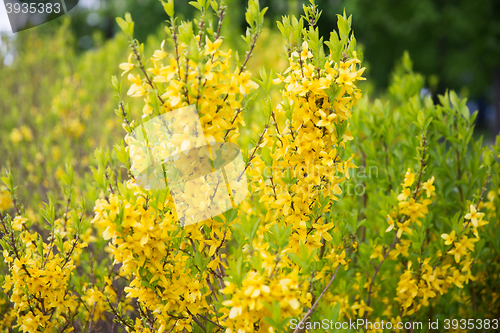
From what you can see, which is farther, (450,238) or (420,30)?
(420,30)

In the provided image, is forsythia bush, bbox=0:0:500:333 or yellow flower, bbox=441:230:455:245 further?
yellow flower, bbox=441:230:455:245

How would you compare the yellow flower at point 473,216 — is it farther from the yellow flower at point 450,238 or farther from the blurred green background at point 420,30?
the blurred green background at point 420,30

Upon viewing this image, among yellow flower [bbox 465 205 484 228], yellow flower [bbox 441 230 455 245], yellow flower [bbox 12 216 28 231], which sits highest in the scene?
yellow flower [bbox 12 216 28 231]

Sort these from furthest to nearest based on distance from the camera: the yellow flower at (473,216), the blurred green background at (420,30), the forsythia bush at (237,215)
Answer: the blurred green background at (420,30) < the yellow flower at (473,216) < the forsythia bush at (237,215)

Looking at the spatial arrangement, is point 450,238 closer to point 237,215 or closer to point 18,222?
point 237,215

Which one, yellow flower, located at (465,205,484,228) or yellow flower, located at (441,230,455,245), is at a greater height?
yellow flower, located at (465,205,484,228)

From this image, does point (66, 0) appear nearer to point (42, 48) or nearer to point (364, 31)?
point (42, 48)

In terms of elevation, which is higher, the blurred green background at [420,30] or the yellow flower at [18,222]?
the yellow flower at [18,222]

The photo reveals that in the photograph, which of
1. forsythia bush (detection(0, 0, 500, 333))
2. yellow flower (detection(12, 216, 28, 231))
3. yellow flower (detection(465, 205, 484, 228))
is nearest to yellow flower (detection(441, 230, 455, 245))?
forsythia bush (detection(0, 0, 500, 333))

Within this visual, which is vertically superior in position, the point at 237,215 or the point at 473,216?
the point at 237,215

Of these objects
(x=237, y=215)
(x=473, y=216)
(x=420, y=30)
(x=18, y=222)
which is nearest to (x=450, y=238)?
(x=473, y=216)

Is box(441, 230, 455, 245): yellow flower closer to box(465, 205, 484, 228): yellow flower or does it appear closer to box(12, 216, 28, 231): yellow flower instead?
box(465, 205, 484, 228): yellow flower

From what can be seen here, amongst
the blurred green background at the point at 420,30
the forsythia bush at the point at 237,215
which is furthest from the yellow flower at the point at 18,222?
the blurred green background at the point at 420,30

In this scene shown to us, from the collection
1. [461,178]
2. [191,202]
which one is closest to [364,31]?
[461,178]
